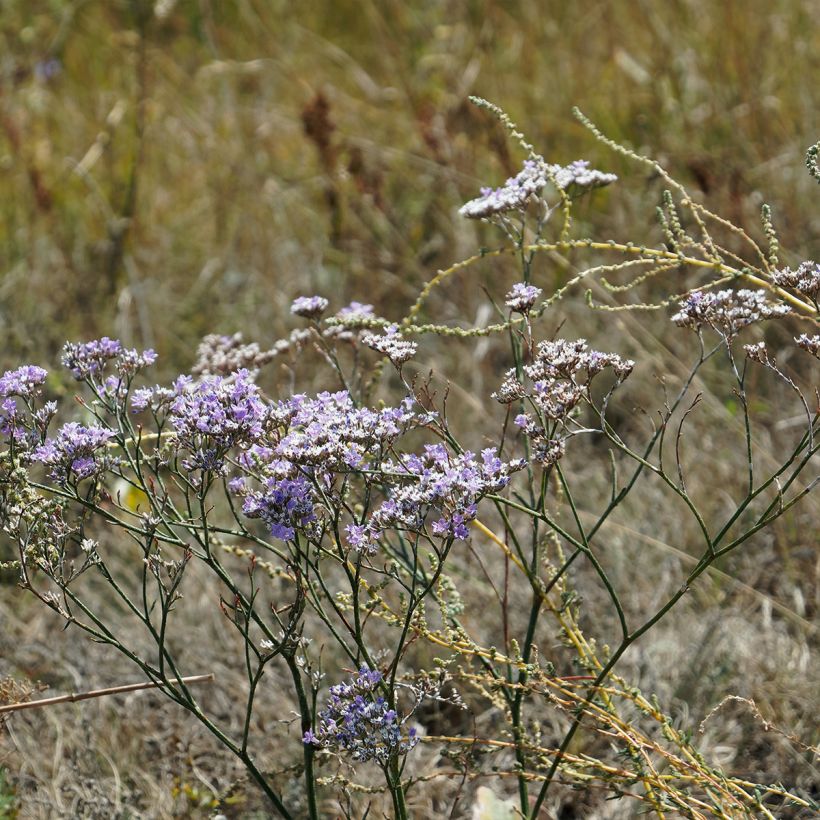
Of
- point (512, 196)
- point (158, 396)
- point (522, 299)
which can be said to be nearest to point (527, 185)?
point (512, 196)

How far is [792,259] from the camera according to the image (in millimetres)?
3961

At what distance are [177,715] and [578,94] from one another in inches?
160

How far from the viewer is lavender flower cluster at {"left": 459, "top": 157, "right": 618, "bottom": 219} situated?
6.42 ft

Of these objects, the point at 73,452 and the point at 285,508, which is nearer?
the point at 285,508

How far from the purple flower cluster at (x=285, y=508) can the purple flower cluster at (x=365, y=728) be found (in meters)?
0.28

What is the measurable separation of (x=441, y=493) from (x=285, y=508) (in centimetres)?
24

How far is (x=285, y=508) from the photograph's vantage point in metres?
1.62

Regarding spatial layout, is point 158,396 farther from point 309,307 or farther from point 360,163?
point 360,163

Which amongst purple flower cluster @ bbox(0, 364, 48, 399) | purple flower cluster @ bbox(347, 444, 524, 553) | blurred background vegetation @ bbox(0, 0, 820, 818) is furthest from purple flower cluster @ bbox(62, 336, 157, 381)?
blurred background vegetation @ bbox(0, 0, 820, 818)

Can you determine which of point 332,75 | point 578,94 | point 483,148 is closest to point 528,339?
point 483,148

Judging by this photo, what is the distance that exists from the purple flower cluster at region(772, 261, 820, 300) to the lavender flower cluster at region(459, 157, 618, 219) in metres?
0.35

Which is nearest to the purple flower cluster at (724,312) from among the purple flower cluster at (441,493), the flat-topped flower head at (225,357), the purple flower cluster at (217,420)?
the purple flower cluster at (441,493)

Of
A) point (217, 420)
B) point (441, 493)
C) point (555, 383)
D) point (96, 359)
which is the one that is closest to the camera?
point (441, 493)

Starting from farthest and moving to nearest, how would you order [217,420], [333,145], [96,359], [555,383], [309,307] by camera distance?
[333,145]
[309,307]
[96,359]
[555,383]
[217,420]
